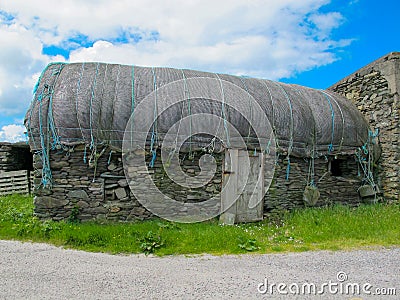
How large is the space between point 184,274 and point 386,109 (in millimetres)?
8829

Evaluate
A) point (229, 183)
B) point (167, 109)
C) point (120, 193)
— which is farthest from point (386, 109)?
point (120, 193)

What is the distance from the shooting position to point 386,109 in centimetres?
1046

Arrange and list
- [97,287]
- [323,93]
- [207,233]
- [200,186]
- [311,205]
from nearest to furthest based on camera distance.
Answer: [97,287], [207,233], [200,186], [311,205], [323,93]

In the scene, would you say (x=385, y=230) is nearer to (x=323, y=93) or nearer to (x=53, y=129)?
(x=323, y=93)

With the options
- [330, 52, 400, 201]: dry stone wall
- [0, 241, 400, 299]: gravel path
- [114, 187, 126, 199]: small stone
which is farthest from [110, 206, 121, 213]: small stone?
[330, 52, 400, 201]: dry stone wall

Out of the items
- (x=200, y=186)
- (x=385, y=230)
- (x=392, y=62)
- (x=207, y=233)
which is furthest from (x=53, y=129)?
(x=392, y=62)

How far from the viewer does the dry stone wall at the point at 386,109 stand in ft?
33.6

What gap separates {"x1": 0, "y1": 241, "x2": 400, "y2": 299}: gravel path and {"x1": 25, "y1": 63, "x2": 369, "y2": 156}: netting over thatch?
2.92 metres

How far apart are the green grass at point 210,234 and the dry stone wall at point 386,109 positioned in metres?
2.62

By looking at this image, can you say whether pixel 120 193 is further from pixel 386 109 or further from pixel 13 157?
pixel 386 109

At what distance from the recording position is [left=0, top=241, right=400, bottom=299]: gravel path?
4133 mm

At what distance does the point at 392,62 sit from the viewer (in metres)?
10.3

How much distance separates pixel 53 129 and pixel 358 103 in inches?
381

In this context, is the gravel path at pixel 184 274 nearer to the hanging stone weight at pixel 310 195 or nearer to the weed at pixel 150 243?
the weed at pixel 150 243
